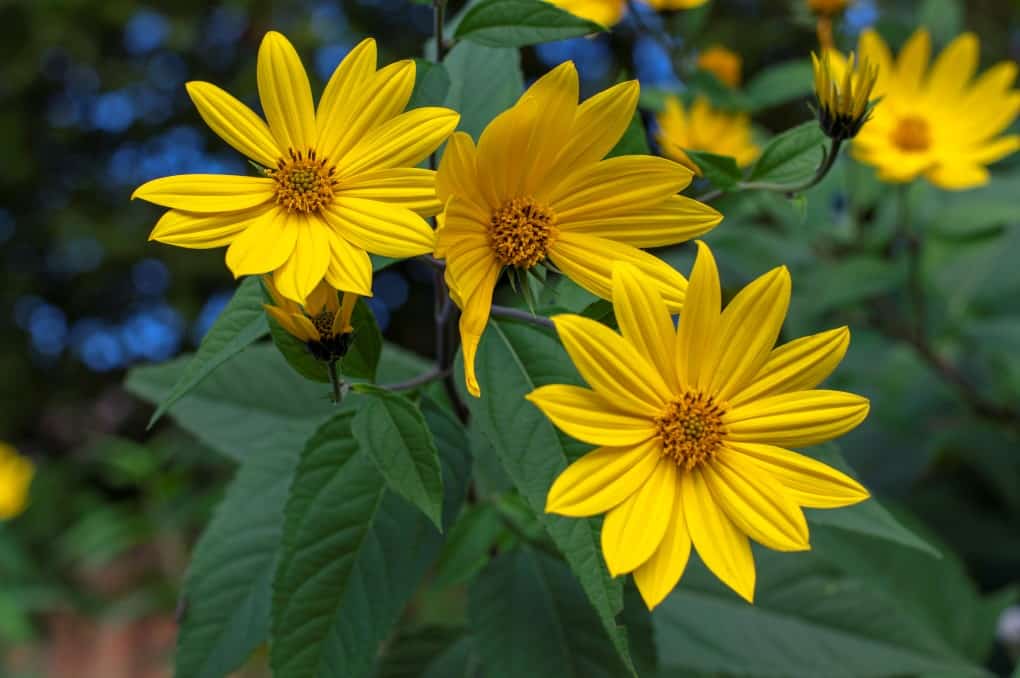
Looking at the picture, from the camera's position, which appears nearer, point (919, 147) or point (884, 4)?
point (919, 147)

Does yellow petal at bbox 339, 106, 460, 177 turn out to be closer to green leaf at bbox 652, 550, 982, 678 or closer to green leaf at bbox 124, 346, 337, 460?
green leaf at bbox 124, 346, 337, 460

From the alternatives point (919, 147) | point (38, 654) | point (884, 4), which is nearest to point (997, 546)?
point (919, 147)

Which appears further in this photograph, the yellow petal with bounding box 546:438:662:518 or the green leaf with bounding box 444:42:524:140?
the green leaf with bounding box 444:42:524:140

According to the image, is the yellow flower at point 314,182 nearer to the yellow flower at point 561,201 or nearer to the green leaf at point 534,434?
the yellow flower at point 561,201

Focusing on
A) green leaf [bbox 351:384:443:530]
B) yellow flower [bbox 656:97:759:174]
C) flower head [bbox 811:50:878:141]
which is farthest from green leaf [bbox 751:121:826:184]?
yellow flower [bbox 656:97:759:174]

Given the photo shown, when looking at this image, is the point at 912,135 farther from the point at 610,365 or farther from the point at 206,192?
the point at 206,192

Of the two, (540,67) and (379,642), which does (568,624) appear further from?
(540,67)
